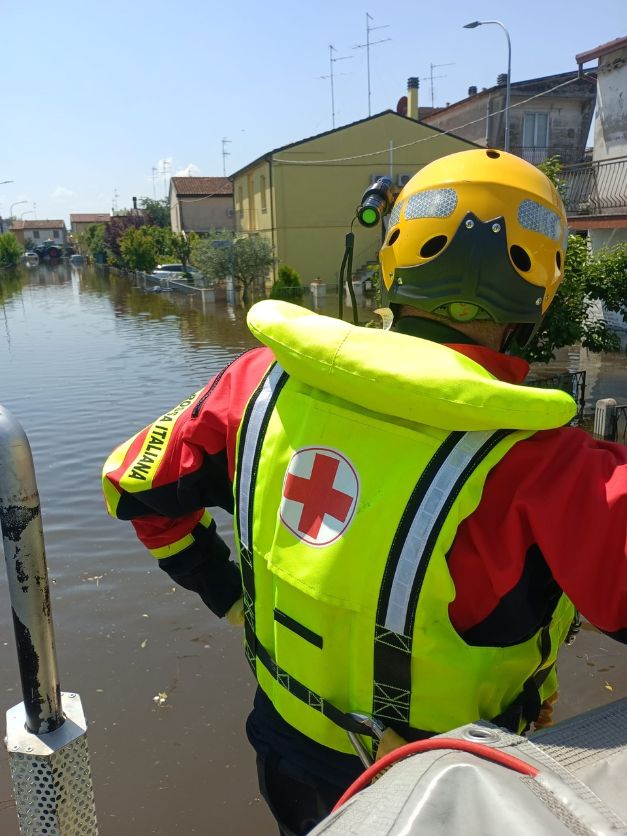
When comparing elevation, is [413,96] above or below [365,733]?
above

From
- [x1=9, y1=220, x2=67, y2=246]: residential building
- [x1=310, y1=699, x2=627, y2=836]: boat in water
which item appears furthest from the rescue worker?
[x1=9, y1=220, x2=67, y2=246]: residential building

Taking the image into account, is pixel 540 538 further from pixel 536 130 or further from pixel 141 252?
pixel 141 252

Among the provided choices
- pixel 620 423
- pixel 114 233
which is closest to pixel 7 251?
pixel 114 233

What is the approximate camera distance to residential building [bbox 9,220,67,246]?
109 m

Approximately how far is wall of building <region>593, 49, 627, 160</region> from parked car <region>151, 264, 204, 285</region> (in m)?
16.0

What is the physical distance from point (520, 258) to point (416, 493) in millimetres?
719

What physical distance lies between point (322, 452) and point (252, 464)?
22 cm

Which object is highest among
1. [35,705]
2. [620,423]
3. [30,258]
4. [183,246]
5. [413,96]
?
[413,96]

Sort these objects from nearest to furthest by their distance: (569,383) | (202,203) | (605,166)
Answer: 1. (569,383)
2. (605,166)
3. (202,203)

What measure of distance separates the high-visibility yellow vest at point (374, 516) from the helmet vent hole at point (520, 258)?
50 cm

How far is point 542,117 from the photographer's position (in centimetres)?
2702

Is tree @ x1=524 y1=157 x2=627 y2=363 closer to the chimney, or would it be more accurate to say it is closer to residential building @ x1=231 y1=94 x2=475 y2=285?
residential building @ x1=231 y1=94 x2=475 y2=285

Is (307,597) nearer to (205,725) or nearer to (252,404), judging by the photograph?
(252,404)

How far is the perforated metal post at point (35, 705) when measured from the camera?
4.75ft
